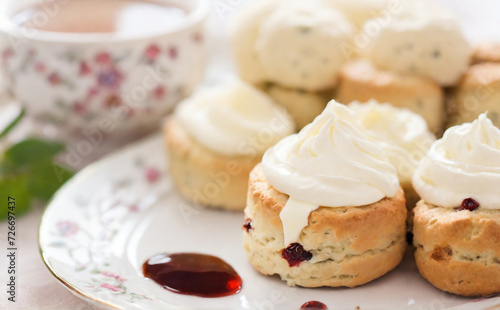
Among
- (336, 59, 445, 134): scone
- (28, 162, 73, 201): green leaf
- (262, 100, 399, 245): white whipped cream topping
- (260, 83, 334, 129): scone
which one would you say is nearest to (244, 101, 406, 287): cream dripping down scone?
(262, 100, 399, 245): white whipped cream topping

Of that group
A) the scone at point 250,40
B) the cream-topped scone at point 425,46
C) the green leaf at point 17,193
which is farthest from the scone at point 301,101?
the green leaf at point 17,193

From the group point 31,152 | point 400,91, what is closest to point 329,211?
point 400,91

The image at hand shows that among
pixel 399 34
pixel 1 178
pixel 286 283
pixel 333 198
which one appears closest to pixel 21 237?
pixel 1 178

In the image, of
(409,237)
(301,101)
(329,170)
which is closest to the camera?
(329,170)

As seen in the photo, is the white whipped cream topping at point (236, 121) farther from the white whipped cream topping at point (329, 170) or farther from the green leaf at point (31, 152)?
the green leaf at point (31, 152)

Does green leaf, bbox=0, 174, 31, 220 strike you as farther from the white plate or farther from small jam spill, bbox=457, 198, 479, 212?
small jam spill, bbox=457, 198, 479, 212

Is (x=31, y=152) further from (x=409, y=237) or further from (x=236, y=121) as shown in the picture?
(x=409, y=237)
